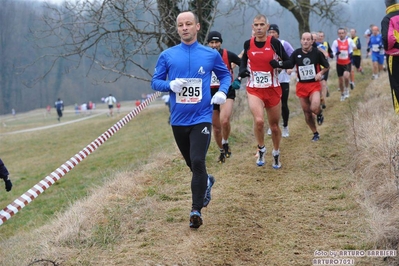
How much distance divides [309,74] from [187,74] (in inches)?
199

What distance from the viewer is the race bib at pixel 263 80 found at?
26.7 feet

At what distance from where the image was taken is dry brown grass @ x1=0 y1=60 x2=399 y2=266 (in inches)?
189

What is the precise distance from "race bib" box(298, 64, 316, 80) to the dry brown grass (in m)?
1.64

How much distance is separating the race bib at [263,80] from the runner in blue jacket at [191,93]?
8.42 ft

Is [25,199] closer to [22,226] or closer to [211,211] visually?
[211,211]

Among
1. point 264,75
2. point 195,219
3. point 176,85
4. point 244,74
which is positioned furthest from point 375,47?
point 195,219

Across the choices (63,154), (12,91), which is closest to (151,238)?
(63,154)

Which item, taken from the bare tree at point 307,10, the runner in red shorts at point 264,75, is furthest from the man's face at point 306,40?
the bare tree at point 307,10

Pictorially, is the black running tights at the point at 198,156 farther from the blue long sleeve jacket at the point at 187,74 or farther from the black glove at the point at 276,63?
the black glove at the point at 276,63

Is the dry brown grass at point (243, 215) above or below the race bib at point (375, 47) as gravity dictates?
below

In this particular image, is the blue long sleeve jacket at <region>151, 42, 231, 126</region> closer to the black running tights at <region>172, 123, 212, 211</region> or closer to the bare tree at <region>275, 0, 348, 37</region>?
the black running tights at <region>172, 123, 212, 211</region>

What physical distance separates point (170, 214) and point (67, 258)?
1554 mm

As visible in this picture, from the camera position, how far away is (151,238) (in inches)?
208

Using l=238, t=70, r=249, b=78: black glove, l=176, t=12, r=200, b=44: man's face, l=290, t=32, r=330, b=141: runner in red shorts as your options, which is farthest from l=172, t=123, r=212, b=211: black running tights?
l=290, t=32, r=330, b=141: runner in red shorts
